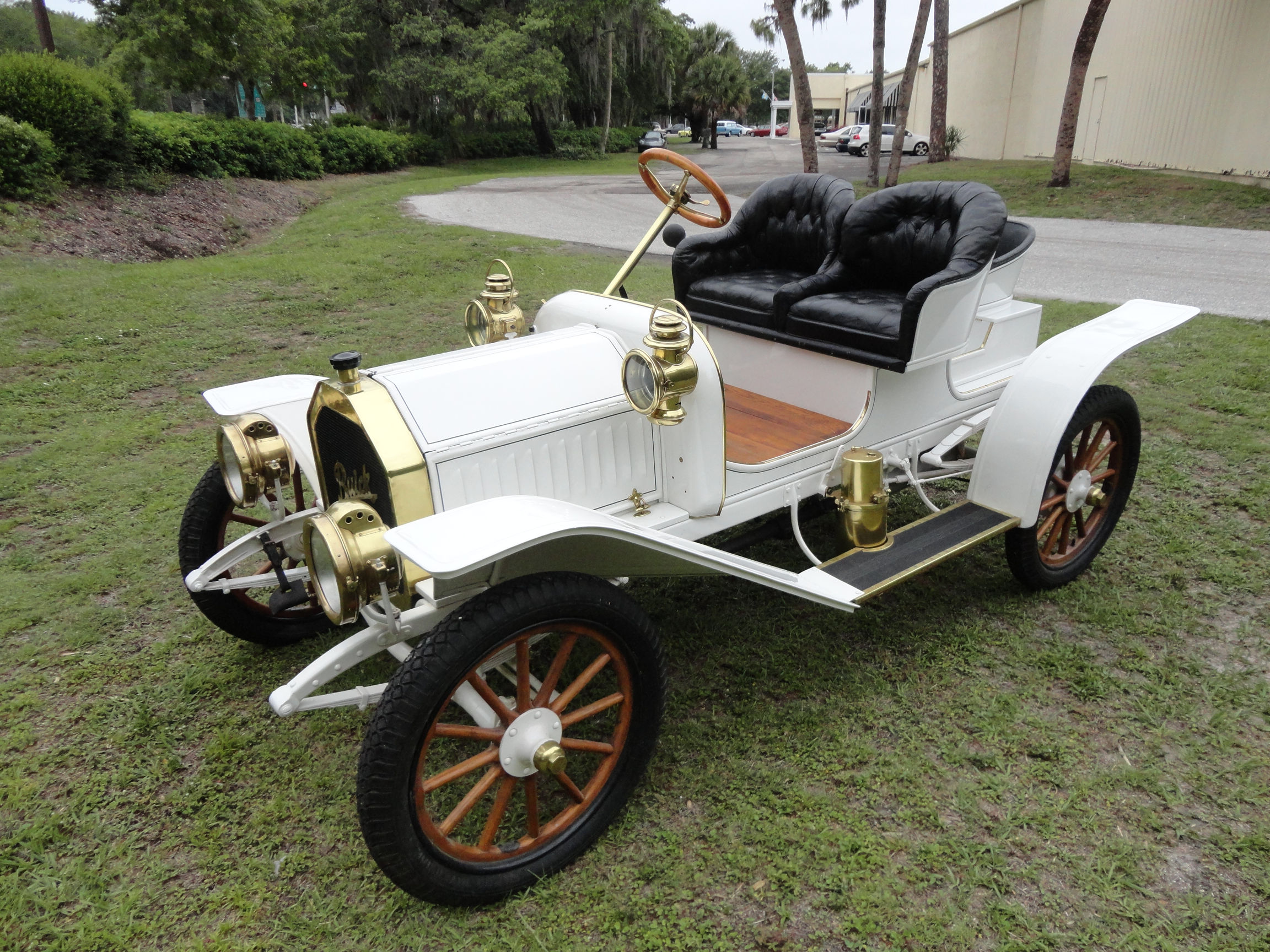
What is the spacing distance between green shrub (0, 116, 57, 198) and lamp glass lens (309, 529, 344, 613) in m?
11.7

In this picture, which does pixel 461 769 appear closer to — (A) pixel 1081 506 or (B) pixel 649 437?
(B) pixel 649 437

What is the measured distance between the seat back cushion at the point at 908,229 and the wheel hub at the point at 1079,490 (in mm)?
1000

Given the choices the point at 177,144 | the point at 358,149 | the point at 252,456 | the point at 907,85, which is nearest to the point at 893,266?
the point at 252,456

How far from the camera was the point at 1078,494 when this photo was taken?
3.27m

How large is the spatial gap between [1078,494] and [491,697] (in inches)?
98.6

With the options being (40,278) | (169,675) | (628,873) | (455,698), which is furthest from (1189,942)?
(40,278)

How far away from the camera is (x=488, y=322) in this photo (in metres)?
3.08

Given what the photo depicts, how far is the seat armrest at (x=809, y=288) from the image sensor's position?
3375mm

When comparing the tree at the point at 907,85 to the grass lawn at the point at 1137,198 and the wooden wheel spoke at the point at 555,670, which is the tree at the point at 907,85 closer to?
the grass lawn at the point at 1137,198

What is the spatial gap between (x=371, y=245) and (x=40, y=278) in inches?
140

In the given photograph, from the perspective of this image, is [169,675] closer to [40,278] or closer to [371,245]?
[40,278]

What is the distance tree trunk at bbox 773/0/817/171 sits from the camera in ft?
45.1

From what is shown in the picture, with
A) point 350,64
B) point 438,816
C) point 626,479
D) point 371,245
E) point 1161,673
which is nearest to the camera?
point 438,816

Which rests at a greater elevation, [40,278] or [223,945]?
[40,278]
